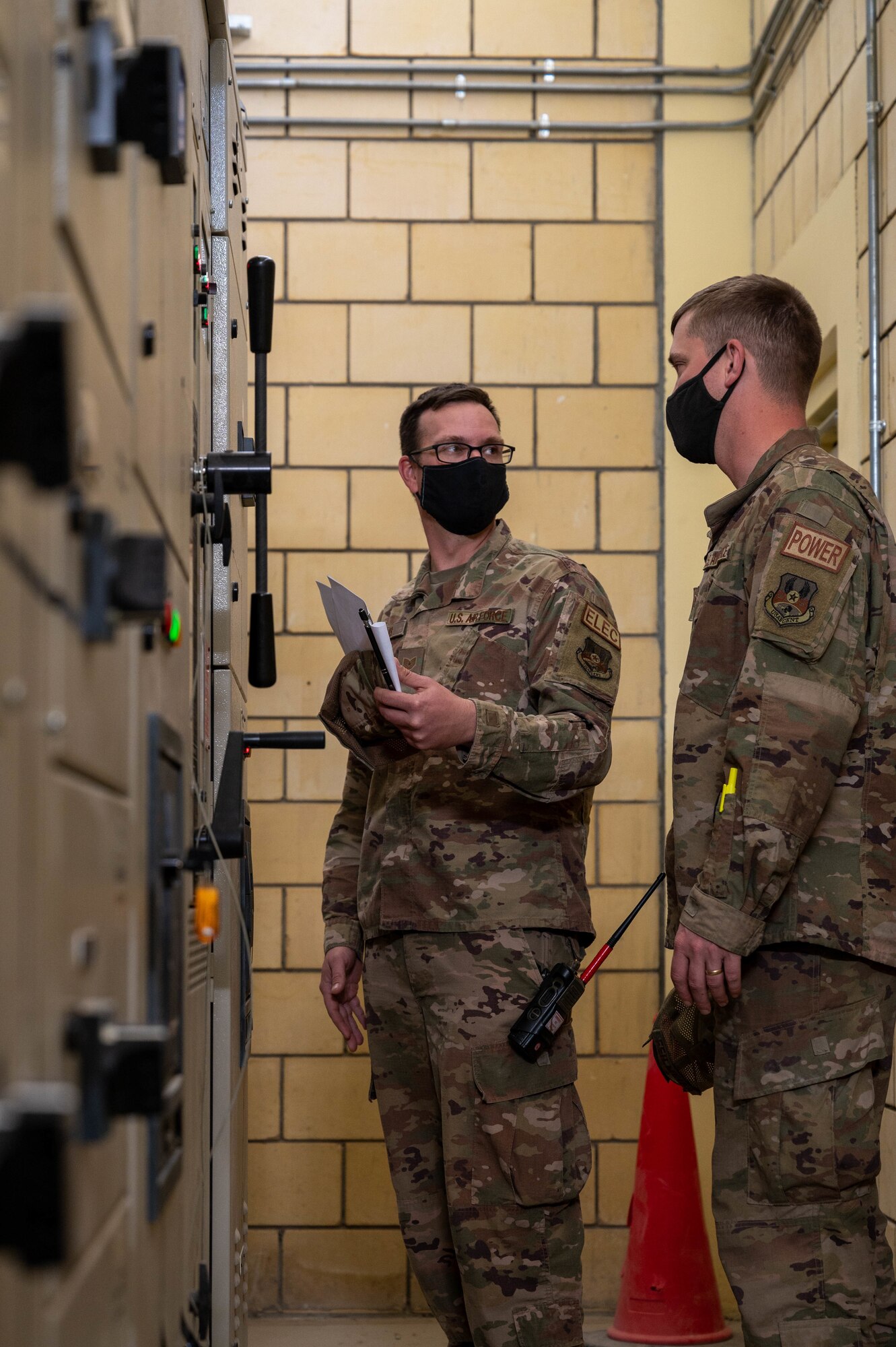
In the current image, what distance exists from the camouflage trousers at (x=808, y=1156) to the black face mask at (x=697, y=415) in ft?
2.28

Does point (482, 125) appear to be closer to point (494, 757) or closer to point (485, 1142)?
point (494, 757)

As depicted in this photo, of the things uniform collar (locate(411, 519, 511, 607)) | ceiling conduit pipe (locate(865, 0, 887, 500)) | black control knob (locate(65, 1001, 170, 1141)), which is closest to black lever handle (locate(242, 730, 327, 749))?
uniform collar (locate(411, 519, 511, 607))

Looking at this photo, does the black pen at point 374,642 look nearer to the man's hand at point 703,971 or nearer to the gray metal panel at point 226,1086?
the gray metal panel at point 226,1086

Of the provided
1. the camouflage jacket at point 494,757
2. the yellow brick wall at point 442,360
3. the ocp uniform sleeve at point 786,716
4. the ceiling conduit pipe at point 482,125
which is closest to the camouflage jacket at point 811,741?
the ocp uniform sleeve at point 786,716

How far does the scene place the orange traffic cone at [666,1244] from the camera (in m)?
2.45

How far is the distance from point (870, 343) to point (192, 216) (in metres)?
1.41

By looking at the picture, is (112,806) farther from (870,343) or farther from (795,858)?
(870,343)

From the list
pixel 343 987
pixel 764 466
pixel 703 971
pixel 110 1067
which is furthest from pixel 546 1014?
pixel 110 1067

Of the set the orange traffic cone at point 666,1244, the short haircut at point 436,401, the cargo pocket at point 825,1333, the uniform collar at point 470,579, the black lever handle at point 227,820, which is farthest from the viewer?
the orange traffic cone at point 666,1244

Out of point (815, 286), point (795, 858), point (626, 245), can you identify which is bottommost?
point (795, 858)

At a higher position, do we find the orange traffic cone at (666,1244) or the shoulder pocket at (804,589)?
the shoulder pocket at (804,589)

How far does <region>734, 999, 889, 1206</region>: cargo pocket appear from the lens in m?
1.47

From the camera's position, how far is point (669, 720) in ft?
9.43

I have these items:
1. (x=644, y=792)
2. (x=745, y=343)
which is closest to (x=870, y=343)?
(x=745, y=343)
